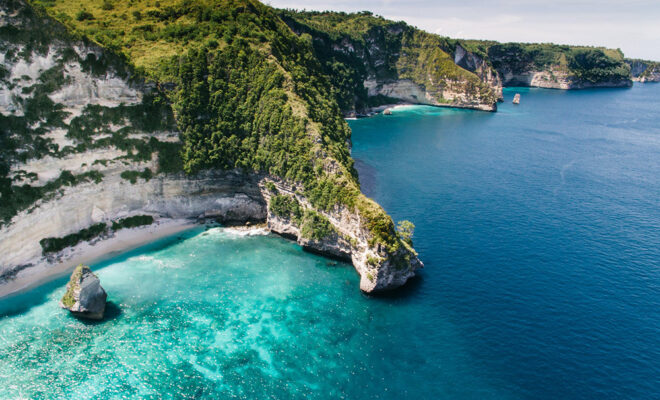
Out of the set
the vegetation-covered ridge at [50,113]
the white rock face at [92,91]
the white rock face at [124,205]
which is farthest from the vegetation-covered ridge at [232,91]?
the white rock face at [92,91]

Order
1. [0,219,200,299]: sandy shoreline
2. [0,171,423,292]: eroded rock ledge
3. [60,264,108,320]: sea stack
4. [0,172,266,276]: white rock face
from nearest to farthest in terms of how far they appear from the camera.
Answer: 1. [60,264,108,320]: sea stack
2. [0,171,423,292]: eroded rock ledge
3. [0,219,200,299]: sandy shoreline
4. [0,172,266,276]: white rock face

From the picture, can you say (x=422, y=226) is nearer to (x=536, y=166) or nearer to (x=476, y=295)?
(x=476, y=295)

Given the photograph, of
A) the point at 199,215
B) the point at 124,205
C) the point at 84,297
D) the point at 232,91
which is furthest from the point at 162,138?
the point at 84,297

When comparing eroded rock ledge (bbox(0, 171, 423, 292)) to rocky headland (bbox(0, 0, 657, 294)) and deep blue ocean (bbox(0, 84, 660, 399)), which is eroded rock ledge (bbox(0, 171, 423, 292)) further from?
deep blue ocean (bbox(0, 84, 660, 399))

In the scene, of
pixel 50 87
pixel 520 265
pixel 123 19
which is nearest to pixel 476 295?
pixel 520 265

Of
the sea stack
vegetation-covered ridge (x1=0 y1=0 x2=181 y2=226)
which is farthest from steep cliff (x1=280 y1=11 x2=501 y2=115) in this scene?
the sea stack
